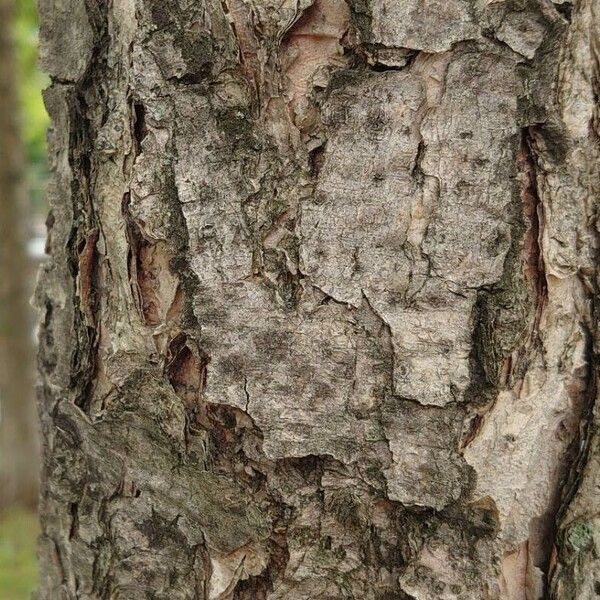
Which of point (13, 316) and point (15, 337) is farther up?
point (13, 316)

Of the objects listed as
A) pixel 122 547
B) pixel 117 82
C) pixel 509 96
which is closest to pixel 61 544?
pixel 122 547

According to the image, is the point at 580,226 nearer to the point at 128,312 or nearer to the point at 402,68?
the point at 402,68

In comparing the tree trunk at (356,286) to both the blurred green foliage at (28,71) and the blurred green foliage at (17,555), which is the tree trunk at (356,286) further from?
the blurred green foliage at (17,555)

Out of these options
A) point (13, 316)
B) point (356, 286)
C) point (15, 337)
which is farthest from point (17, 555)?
point (356, 286)

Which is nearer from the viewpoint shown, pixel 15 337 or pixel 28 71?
pixel 15 337

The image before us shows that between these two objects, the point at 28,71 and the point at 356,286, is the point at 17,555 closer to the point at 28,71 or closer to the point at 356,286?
the point at 28,71

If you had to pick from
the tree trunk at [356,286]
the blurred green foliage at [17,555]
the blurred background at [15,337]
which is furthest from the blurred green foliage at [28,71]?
the blurred green foliage at [17,555]

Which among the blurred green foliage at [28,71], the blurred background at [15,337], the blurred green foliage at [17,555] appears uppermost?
the blurred green foliage at [28,71]
